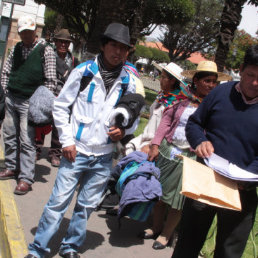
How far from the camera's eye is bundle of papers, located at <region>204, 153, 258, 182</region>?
253 cm

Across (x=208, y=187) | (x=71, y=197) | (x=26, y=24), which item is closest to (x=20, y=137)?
(x=26, y=24)

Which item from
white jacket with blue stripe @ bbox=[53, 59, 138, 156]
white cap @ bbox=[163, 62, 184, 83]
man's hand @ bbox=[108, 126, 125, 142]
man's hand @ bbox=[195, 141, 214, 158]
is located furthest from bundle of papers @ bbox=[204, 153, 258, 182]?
white cap @ bbox=[163, 62, 184, 83]

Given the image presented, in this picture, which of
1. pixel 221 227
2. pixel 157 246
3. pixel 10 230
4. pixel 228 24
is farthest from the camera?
pixel 228 24

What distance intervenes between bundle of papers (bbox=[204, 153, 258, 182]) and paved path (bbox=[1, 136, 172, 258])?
5.49 ft

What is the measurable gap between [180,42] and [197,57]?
6075 cm

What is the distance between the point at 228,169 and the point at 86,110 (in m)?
1.27

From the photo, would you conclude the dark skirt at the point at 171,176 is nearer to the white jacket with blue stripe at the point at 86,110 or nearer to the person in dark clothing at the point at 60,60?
the white jacket with blue stripe at the point at 86,110

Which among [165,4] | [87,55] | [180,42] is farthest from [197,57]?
[87,55]

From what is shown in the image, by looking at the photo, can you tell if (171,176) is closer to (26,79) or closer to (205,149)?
(205,149)

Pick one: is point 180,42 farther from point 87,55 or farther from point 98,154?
point 98,154

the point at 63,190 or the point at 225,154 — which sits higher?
the point at 225,154

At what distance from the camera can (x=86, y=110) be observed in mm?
3219

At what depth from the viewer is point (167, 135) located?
4.02 meters

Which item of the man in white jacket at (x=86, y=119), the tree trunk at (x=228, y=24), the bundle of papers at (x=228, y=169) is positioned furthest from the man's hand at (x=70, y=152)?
the tree trunk at (x=228, y=24)
